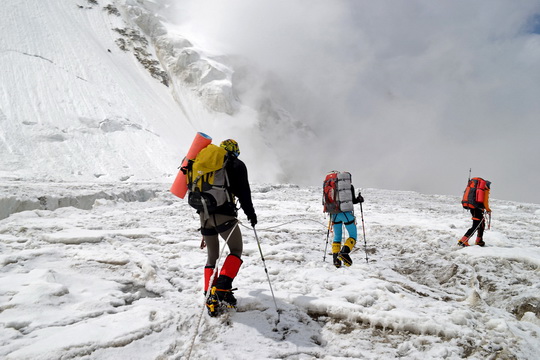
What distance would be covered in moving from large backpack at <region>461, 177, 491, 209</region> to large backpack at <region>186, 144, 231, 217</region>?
704cm

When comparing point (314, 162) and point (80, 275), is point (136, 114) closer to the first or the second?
point (80, 275)

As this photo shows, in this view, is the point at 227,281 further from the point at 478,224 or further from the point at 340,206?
the point at 478,224

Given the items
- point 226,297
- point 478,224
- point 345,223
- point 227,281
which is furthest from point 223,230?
point 478,224

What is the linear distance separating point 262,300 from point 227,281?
662mm

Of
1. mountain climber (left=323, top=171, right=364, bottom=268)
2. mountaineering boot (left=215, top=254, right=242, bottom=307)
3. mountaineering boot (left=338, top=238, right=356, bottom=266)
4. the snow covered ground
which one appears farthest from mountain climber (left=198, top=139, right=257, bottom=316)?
mountain climber (left=323, top=171, right=364, bottom=268)

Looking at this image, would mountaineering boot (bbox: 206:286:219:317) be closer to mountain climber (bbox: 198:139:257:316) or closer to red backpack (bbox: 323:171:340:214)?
mountain climber (bbox: 198:139:257:316)

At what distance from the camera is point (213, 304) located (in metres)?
3.48

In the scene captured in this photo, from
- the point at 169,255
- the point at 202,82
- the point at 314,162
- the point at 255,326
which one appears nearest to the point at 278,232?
the point at 169,255

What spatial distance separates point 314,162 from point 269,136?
14.1 meters

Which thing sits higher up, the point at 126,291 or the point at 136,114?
the point at 136,114

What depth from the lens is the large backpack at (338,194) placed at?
19.8 ft

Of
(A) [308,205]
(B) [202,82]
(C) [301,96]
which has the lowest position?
(A) [308,205]

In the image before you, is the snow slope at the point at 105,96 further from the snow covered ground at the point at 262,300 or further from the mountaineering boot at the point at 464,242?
the mountaineering boot at the point at 464,242

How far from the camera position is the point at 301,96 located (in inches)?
3209
